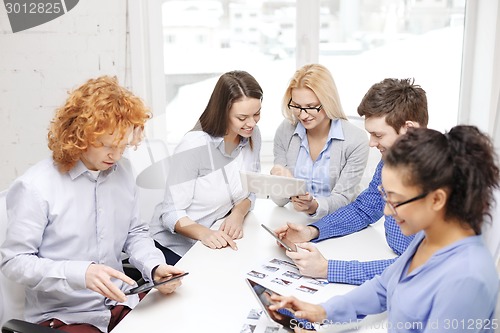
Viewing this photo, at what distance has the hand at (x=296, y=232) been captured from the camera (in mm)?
1865

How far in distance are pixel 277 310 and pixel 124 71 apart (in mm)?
2064

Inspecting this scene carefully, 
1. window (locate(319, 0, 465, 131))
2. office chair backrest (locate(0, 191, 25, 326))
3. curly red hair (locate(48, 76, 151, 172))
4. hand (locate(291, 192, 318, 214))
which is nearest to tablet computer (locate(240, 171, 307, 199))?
hand (locate(291, 192, 318, 214))

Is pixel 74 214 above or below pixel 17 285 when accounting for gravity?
above

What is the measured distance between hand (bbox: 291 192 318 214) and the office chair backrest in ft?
3.32

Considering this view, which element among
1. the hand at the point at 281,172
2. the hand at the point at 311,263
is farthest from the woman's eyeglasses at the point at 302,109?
the hand at the point at 311,263

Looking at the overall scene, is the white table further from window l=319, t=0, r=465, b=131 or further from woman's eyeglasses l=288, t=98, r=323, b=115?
window l=319, t=0, r=465, b=131

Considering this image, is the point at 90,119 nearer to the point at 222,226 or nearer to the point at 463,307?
the point at 222,226

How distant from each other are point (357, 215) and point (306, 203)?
8.1 inches

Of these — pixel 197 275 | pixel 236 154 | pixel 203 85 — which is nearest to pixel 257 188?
pixel 236 154

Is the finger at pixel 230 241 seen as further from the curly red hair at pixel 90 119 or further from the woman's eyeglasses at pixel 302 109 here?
the woman's eyeglasses at pixel 302 109

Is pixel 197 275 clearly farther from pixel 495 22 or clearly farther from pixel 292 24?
pixel 495 22

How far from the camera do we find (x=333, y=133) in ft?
7.57

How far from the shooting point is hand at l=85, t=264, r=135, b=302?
1395mm

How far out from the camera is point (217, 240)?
1.86 metres
